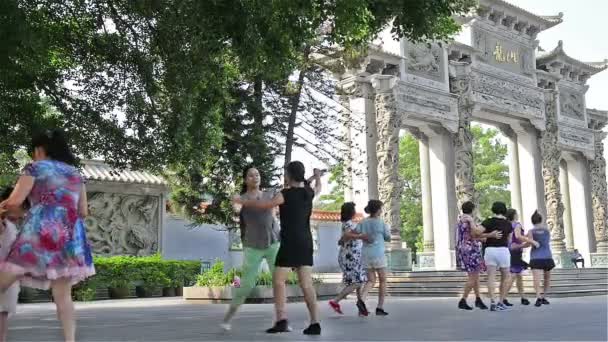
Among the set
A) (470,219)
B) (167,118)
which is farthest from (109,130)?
(470,219)

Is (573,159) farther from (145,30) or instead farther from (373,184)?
(145,30)

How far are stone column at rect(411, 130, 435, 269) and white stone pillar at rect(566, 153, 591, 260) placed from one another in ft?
33.4

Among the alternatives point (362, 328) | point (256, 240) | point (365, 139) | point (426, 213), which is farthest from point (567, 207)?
point (256, 240)

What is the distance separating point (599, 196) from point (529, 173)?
232 inches

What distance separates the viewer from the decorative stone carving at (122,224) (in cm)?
1839

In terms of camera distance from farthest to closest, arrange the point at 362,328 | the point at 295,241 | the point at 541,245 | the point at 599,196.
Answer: the point at 599,196 < the point at 541,245 < the point at 362,328 < the point at 295,241

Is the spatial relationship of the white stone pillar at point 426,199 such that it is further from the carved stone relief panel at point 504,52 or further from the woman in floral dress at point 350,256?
the woman in floral dress at point 350,256

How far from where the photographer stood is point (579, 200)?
31641mm

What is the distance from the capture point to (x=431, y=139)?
81.3ft

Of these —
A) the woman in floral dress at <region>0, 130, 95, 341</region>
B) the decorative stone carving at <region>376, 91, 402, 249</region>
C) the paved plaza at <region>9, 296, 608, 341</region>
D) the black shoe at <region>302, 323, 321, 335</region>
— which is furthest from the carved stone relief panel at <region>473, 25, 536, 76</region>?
the woman in floral dress at <region>0, 130, 95, 341</region>

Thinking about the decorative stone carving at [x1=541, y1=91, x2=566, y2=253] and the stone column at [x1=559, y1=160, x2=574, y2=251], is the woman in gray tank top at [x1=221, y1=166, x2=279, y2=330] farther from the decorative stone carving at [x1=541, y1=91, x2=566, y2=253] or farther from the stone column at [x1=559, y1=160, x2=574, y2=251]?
the stone column at [x1=559, y1=160, x2=574, y2=251]

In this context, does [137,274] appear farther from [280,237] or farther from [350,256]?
[280,237]

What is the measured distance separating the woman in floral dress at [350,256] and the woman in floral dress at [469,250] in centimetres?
161

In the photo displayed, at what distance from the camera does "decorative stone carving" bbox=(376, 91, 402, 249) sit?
21.2m
